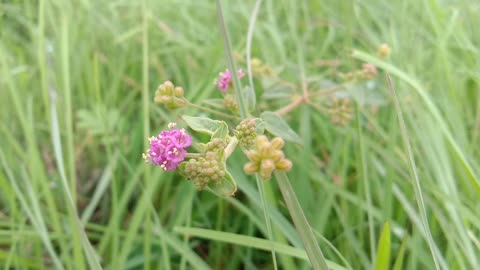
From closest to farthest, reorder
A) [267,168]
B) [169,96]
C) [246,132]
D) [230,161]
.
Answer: [267,168], [246,132], [169,96], [230,161]

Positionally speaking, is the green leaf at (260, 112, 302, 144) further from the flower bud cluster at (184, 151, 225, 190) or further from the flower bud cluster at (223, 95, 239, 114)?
the flower bud cluster at (184, 151, 225, 190)

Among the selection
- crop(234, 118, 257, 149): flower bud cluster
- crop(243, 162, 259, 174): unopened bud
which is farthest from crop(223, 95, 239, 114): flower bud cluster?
crop(243, 162, 259, 174): unopened bud

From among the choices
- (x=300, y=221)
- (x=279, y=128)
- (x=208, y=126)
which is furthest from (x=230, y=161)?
(x=300, y=221)

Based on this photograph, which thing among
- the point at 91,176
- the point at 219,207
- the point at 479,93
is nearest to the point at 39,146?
the point at 91,176

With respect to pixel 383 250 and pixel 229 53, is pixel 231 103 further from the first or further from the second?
pixel 383 250

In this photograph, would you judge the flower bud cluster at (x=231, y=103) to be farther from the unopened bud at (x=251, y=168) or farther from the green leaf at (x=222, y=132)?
the unopened bud at (x=251, y=168)

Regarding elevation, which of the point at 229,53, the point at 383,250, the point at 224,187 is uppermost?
the point at 229,53

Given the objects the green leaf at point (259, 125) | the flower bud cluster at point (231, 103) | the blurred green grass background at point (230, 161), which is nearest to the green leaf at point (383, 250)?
the blurred green grass background at point (230, 161)
